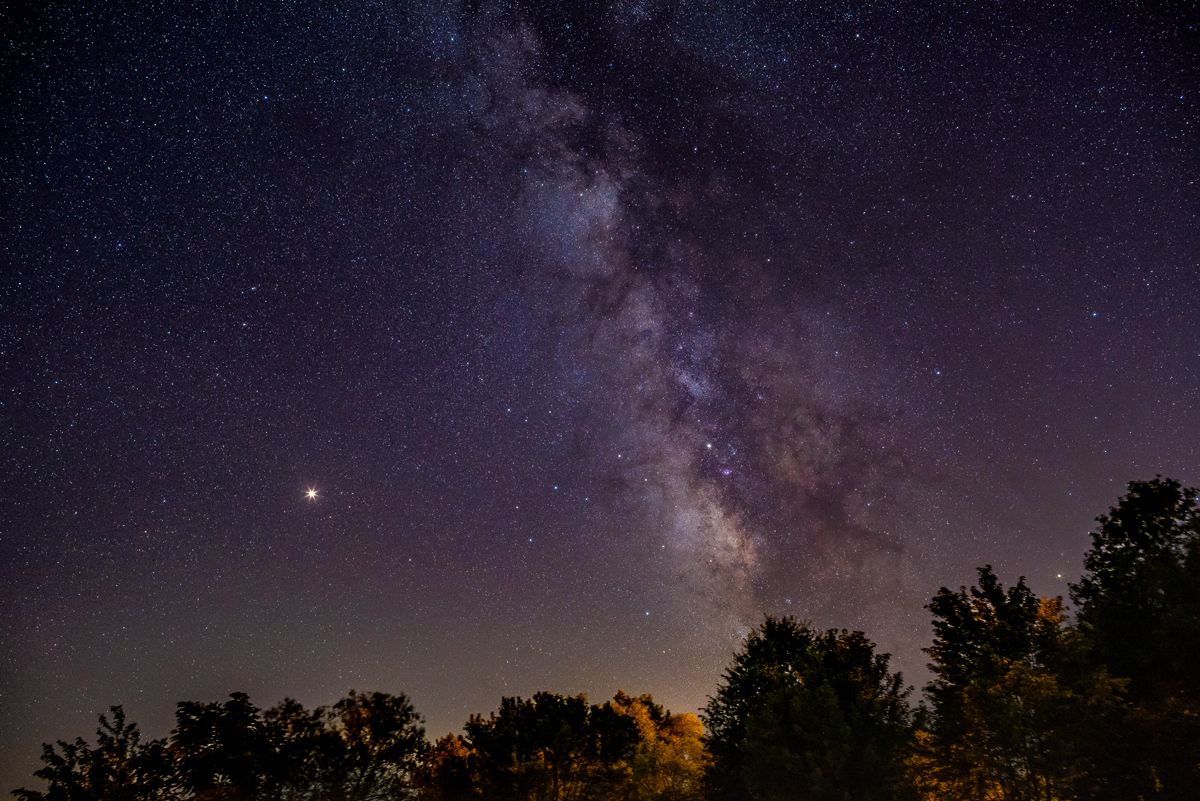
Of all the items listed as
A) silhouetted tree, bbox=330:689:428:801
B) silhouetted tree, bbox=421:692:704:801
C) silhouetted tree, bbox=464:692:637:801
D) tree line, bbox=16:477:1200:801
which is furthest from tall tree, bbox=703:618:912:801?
silhouetted tree, bbox=330:689:428:801

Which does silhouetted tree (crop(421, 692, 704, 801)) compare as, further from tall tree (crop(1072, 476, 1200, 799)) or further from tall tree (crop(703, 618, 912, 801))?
tall tree (crop(1072, 476, 1200, 799))

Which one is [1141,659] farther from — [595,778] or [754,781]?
[595,778]

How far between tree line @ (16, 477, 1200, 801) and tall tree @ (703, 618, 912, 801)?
110 millimetres

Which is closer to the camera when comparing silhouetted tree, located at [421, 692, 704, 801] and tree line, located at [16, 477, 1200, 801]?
tree line, located at [16, 477, 1200, 801]

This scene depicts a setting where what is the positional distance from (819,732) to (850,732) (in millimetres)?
1691

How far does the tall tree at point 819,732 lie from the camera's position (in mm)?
33062

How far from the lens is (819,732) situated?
34844 millimetres

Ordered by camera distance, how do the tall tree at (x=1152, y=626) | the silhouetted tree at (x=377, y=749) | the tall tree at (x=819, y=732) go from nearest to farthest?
the tall tree at (x=1152, y=626), the tall tree at (x=819, y=732), the silhouetted tree at (x=377, y=749)

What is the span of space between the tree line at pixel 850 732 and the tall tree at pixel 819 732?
11 centimetres

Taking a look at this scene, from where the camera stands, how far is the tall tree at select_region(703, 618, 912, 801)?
3306cm

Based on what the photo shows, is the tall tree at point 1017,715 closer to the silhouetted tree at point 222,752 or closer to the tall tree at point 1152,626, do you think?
the tall tree at point 1152,626

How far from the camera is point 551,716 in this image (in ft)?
165

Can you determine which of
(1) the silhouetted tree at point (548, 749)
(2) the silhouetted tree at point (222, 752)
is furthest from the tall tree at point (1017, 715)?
(2) the silhouetted tree at point (222, 752)

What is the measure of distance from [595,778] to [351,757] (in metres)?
18.5
